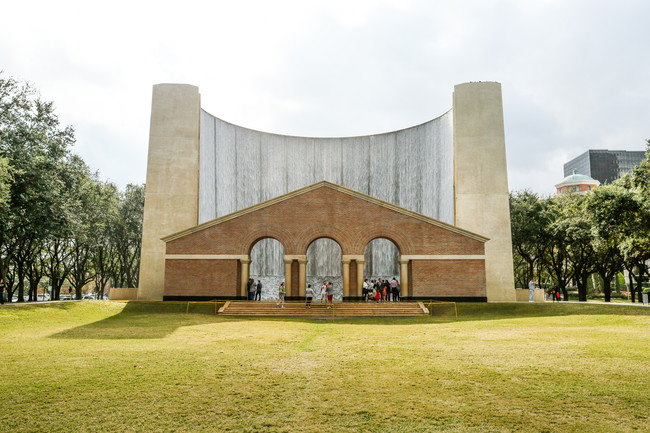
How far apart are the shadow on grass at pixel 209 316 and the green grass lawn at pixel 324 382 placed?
40.0 inches

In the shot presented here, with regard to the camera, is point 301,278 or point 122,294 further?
point 122,294

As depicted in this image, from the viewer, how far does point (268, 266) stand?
42.6 metres

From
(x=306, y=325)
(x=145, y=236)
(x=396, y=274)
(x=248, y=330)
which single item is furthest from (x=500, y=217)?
(x=145, y=236)

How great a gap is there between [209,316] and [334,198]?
11.2m

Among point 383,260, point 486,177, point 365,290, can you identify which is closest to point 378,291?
point 365,290

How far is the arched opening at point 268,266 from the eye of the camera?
41.3 meters

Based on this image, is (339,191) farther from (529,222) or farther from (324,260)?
(529,222)

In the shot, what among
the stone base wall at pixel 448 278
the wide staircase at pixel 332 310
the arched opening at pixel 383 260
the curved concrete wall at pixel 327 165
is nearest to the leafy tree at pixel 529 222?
the curved concrete wall at pixel 327 165

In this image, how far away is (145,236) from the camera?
1406 inches

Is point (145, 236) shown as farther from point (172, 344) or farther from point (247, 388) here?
point (247, 388)

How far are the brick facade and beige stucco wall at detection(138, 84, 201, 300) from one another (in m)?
5.77

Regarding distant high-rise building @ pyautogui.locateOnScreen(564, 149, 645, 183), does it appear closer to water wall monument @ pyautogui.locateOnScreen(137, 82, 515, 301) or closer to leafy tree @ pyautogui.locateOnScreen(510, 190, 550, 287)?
leafy tree @ pyautogui.locateOnScreen(510, 190, 550, 287)

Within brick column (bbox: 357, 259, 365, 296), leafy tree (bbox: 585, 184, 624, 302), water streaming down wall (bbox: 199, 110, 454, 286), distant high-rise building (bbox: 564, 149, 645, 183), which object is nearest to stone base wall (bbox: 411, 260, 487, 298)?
brick column (bbox: 357, 259, 365, 296)

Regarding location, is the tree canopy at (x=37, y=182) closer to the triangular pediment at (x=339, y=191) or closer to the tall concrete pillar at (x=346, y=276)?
the triangular pediment at (x=339, y=191)
